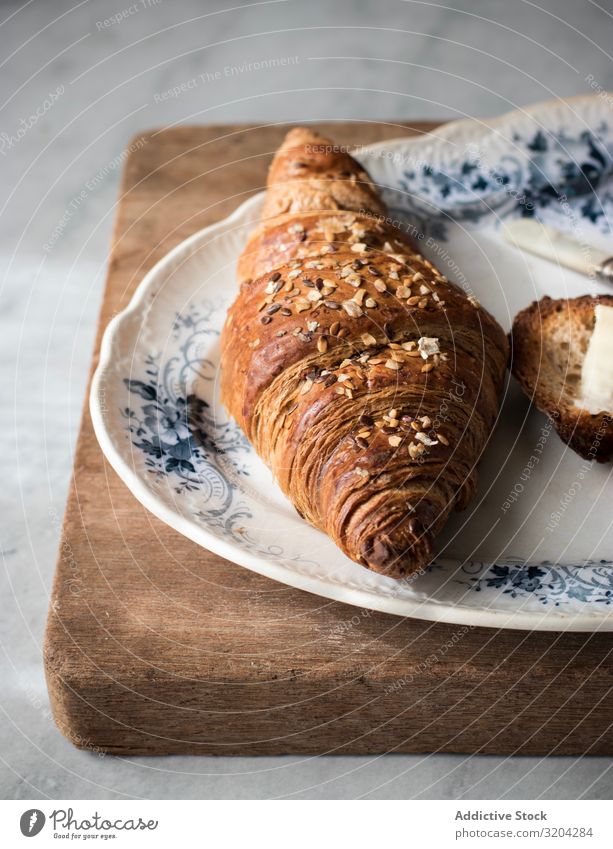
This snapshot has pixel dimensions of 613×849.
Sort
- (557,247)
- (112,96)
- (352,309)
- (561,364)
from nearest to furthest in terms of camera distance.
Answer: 1. (352,309)
2. (561,364)
3. (557,247)
4. (112,96)

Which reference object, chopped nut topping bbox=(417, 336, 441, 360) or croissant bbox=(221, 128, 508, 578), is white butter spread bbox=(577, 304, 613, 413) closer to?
croissant bbox=(221, 128, 508, 578)

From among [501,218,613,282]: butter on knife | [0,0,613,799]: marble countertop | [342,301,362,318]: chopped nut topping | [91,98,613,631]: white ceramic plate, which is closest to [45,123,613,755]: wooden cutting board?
[91,98,613,631]: white ceramic plate

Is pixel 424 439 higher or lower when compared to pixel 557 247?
lower

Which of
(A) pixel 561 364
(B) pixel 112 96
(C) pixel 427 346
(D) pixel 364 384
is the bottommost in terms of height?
(D) pixel 364 384

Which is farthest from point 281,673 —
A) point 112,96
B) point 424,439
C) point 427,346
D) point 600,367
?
point 112,96

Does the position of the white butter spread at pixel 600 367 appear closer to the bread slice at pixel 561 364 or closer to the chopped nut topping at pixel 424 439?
the bread slice at pixel 561 364

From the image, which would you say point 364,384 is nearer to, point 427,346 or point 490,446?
point 427,346

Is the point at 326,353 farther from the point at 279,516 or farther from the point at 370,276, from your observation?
the point at 279,516
